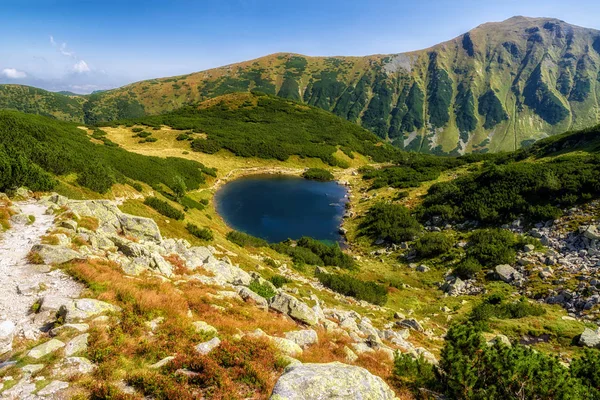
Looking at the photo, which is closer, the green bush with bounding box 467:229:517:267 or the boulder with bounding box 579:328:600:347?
the boulder with bounding box 579:328:600:347

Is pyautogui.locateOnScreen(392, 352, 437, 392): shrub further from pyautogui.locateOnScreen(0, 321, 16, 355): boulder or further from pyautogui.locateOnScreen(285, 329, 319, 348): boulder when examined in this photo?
pyautogui.locateOnScreen(0, 321, 16, 355): boulder

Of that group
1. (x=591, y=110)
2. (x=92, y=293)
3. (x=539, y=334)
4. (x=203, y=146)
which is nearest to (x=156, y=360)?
(x=92, y=293)

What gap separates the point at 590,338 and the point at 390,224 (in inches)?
933

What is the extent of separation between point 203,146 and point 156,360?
6772 cm

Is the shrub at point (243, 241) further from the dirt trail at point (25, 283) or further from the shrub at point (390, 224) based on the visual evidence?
the dirt trail at point (25, 283)

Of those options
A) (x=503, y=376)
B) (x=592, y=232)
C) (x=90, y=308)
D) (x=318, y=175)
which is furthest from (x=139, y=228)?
(x=318, y=175)

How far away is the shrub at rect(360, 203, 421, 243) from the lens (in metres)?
34.8

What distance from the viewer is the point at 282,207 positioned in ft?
163

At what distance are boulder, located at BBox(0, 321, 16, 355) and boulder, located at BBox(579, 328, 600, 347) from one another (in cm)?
2046

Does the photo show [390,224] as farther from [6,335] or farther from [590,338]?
[6,335]

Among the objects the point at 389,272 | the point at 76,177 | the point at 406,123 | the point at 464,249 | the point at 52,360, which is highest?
the point at 406,123

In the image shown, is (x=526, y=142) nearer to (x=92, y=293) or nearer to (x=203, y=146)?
(x=203, y=146)

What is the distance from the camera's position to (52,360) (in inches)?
244

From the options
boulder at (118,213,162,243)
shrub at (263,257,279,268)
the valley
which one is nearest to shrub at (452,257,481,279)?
the valley
